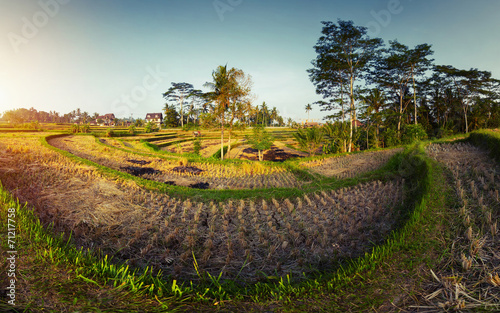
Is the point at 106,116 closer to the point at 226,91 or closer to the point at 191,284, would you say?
the point at 226,91

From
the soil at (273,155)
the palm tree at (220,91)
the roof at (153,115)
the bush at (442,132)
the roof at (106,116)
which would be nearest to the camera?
the palm tree at (220,91)

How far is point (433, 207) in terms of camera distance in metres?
2.44

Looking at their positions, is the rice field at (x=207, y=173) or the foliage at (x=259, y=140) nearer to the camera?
the rice field at (x=207, y=173)

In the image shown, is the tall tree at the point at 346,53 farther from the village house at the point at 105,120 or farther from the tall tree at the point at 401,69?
the village house at the point at 105,120

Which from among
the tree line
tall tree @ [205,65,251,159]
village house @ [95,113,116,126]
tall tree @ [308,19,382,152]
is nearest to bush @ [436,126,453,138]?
the tree line

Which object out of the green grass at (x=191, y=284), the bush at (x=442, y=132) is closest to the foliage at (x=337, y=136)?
the bush at (x=442, y=132)

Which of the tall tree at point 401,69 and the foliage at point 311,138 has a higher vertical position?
the tall tree at point 401,69

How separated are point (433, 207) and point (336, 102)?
1971 centimetres

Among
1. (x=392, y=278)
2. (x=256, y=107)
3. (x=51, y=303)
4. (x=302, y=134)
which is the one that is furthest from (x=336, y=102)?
(x=51, y=303)

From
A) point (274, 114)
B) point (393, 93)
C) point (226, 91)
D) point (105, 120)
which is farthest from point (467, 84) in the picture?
point (105, 120)

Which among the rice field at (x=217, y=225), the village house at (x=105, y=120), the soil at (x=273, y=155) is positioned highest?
the village house at (x=105, y=120)

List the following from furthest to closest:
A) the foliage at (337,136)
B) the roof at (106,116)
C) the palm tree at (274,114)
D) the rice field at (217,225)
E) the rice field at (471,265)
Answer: the palm tree at (274,114), the roof at (106,116), the foliage at (337,136), the rice field at (217,225), the rice field at (471,265)

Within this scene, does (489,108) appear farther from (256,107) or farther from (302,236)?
(302,236)

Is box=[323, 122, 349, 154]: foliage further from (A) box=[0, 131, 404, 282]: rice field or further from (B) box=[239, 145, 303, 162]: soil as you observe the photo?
(A) box=[0, 131, 404, 282]: rice field
